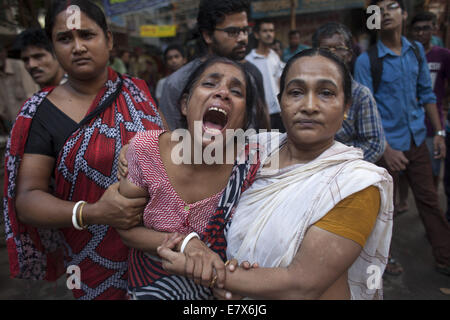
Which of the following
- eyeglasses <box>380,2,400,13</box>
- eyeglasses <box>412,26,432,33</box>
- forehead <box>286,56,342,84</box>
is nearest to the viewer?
forehead <box>286,56,342,84</box>

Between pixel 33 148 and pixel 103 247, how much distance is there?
63 centimetres

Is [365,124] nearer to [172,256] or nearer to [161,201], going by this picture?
[161,201]

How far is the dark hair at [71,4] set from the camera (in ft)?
4.98

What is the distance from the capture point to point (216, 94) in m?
1.36

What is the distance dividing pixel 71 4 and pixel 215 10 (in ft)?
3.89

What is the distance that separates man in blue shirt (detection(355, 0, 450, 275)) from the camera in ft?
8.93

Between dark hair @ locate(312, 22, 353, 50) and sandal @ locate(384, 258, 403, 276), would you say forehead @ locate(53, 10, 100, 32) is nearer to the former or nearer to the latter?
dark hair @ locate(312, 22, 353, 50)

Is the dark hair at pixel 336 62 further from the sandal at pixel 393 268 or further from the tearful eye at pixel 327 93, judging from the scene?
the sandal at pixel 393 268

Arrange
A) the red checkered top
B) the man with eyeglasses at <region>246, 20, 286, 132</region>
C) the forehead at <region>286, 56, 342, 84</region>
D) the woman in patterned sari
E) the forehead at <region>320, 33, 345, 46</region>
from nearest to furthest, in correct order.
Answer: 1. the forehead at <region>286, 56, 342, 84</region>
2. the red checkered top
3. the woman in patterned sari
4. the forehead at <region>320, 33, 345, 46</region>
5. the man with eyeglasses at <region>246, 20, 286, 132</region>

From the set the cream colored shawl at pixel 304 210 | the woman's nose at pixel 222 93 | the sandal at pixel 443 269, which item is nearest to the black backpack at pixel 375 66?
the sandal at pixel 443 269

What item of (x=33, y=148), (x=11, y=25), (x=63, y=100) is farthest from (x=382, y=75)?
(x=11, y=25)

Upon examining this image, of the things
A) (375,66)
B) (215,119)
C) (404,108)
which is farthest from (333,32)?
(215,119)

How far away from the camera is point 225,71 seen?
140 centimetres

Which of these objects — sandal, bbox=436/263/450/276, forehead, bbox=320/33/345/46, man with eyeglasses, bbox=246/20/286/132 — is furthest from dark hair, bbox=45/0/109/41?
sandal, bbox=436/263/450/276
